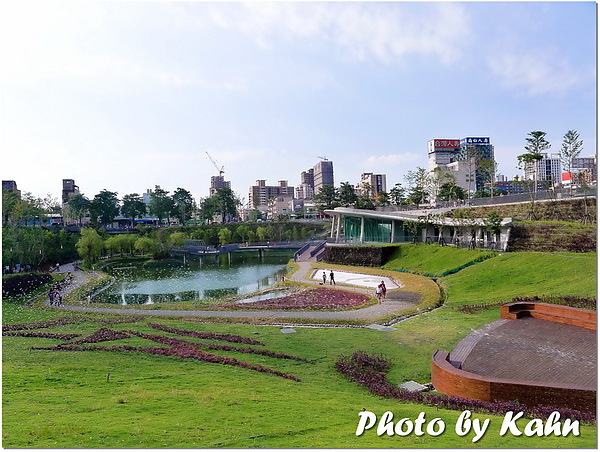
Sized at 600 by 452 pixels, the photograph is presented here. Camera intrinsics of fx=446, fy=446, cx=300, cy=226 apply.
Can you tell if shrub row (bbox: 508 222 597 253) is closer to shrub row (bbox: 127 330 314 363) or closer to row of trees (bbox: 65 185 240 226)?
shrub row (bbox: 127 330 314 363)

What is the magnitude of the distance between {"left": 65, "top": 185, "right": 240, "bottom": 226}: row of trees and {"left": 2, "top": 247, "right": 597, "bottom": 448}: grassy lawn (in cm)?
6988

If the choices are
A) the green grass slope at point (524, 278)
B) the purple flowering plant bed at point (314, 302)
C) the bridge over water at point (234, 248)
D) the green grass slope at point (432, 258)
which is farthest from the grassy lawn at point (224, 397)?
the bridge over water at point (234, 248)

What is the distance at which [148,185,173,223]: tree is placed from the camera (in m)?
92.0

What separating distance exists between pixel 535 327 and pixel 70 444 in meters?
13.5

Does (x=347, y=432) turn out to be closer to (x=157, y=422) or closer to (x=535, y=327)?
(x=157, y=422)

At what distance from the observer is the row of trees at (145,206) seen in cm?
7966

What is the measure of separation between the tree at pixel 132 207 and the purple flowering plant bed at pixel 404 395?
8732cm

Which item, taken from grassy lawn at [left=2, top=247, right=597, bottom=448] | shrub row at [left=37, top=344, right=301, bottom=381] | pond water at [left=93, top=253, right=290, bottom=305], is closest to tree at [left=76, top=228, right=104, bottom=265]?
pond water at [left=93, top=253, right=290, bottom=305]

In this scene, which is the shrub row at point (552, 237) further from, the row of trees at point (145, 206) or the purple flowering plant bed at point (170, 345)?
the row of trees at point (145, 206)

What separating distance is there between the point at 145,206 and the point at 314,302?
262 feet

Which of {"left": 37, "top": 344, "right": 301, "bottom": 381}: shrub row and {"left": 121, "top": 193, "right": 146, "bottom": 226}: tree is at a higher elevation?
{"left": 121, "top": 193, "right": 146, "bottom": 226}: tree

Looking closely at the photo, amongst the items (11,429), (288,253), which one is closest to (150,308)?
(11,429)

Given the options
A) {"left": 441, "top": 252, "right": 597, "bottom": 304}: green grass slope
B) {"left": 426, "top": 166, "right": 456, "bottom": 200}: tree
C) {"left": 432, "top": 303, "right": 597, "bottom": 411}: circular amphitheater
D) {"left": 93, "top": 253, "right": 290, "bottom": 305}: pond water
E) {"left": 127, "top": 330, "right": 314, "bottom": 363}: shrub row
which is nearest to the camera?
{"left": 432, "top": 303, "right": 597, "bottom": 411}: circular amphitheater

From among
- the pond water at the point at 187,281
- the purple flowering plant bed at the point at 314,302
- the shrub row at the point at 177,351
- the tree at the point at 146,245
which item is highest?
the tree at the point at 146,245
